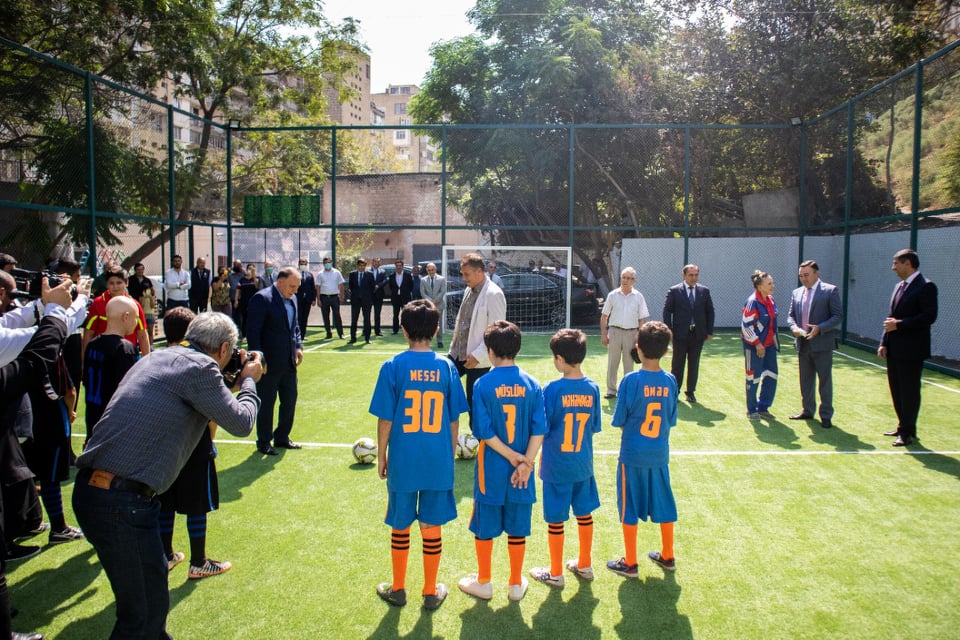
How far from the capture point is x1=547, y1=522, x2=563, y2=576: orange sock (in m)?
3.86

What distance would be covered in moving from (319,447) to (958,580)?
17.4ft

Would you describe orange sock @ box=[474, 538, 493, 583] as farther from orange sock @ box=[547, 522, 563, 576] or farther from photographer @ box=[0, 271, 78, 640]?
photographer @ box=[0, 271, 78, 640]

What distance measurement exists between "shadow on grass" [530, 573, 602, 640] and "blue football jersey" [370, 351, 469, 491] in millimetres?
871

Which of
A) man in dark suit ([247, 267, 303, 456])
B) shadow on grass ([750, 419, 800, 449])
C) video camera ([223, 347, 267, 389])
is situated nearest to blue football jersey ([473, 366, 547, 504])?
video camera ([223, 347, 267, 389])

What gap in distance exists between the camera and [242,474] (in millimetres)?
6035

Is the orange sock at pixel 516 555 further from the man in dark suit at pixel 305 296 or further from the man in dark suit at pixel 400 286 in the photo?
the man in dark suit at pixel 400 286

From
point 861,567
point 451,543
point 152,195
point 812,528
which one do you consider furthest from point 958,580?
point 152,195

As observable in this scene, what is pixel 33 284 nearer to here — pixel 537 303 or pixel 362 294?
pixel 362 294

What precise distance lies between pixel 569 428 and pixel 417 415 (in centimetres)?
87

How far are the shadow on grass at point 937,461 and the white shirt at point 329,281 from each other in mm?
11475

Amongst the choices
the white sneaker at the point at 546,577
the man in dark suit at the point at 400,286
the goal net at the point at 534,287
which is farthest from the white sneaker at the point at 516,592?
the goal net at the point at 534,287

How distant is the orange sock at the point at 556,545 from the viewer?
12.7ft

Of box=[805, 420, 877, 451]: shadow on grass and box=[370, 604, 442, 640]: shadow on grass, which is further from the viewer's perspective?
box=[805, 420, 877, 451]: shadow on grass

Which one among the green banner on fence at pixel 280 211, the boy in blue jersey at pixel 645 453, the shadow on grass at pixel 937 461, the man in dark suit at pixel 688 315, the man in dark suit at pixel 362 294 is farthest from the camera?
the green banner on fence at pixel 280 211
